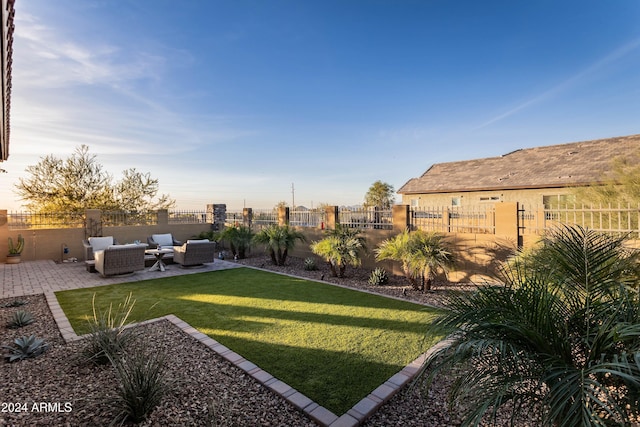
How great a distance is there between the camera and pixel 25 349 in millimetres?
3408

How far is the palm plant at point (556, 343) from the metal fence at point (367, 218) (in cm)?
674

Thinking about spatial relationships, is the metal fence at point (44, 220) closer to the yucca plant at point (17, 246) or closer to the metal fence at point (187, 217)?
the yucca plant at point (17, 246)

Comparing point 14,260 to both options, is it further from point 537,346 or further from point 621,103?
point 621,103

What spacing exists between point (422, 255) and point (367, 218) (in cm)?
316

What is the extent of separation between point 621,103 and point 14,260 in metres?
25.3

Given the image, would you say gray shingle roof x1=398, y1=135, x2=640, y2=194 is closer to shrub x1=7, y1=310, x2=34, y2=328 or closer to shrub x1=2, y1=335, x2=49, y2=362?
shrub x1=2, y1=335, x2=49, y2=362

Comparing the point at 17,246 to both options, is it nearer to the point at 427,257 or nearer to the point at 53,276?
the point at 53,276

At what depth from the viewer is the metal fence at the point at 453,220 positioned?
7.28 metres

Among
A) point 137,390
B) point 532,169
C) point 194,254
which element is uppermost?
point 532,169

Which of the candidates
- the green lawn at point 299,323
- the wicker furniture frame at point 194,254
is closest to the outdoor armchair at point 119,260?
the green lawn at point 299,323

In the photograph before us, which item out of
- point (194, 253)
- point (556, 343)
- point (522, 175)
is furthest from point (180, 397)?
point (522, 175)

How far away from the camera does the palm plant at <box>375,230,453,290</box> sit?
6.40m

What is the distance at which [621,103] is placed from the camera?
1221 cm

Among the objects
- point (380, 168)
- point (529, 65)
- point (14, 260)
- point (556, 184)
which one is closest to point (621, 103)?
point (556, 184)
